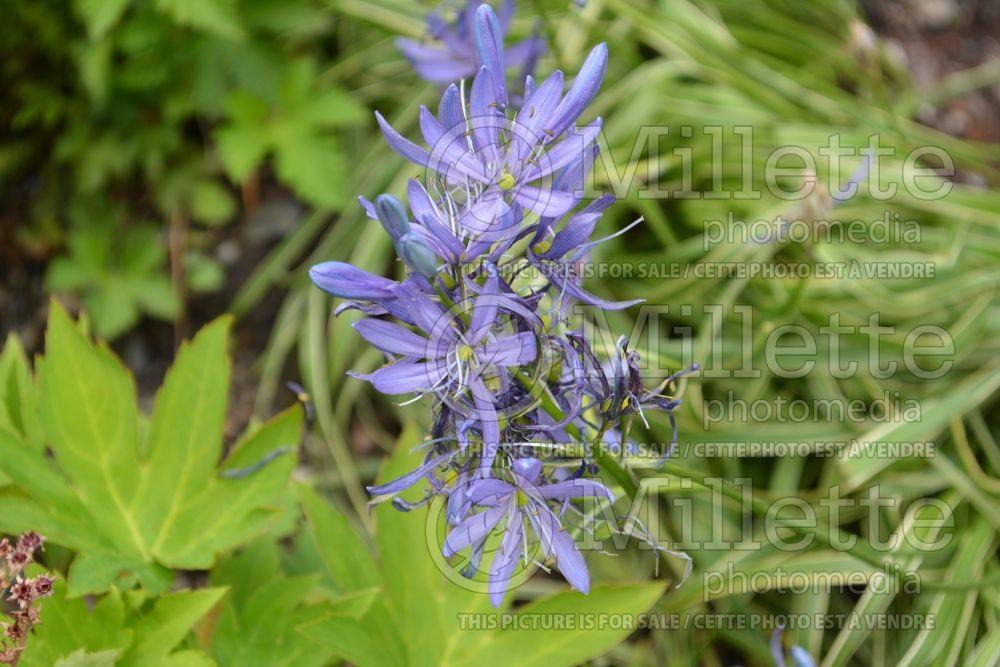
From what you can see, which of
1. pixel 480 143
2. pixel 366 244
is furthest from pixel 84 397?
pixel 366 244

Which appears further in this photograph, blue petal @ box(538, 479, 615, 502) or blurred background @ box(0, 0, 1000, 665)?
blurred background @ box(0, 0, 1000, 665)

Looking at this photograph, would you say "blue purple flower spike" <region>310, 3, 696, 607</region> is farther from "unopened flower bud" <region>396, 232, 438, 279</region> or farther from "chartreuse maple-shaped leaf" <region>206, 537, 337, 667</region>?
"chartreuse maple-shaped leaf" <region>206, 537, 337, 667</region>

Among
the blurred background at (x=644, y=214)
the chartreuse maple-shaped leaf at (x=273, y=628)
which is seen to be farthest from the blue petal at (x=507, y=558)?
the blurred background at (x=644, y=214)

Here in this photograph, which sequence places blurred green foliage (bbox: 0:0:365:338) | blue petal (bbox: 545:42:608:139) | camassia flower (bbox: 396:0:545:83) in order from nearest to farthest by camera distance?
1. blue petal (bbox: 545:42:608:139)
2. camassia flower (bbox: 396:0:545:83)
3. blurred green foliage (bbox: 0:0:365:338)

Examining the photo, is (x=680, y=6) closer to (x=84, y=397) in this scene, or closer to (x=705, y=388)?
(x=705, y=388)

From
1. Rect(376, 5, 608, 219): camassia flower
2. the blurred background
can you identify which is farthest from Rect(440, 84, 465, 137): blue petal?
the blurred background

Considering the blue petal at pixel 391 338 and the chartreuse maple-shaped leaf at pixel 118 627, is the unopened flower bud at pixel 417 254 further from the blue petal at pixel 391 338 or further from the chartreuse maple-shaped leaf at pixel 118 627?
the chartreuse maple-shaped leaf at pixel 118 627

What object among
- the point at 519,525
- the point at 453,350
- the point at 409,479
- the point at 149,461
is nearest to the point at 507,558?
the point at 519,525
